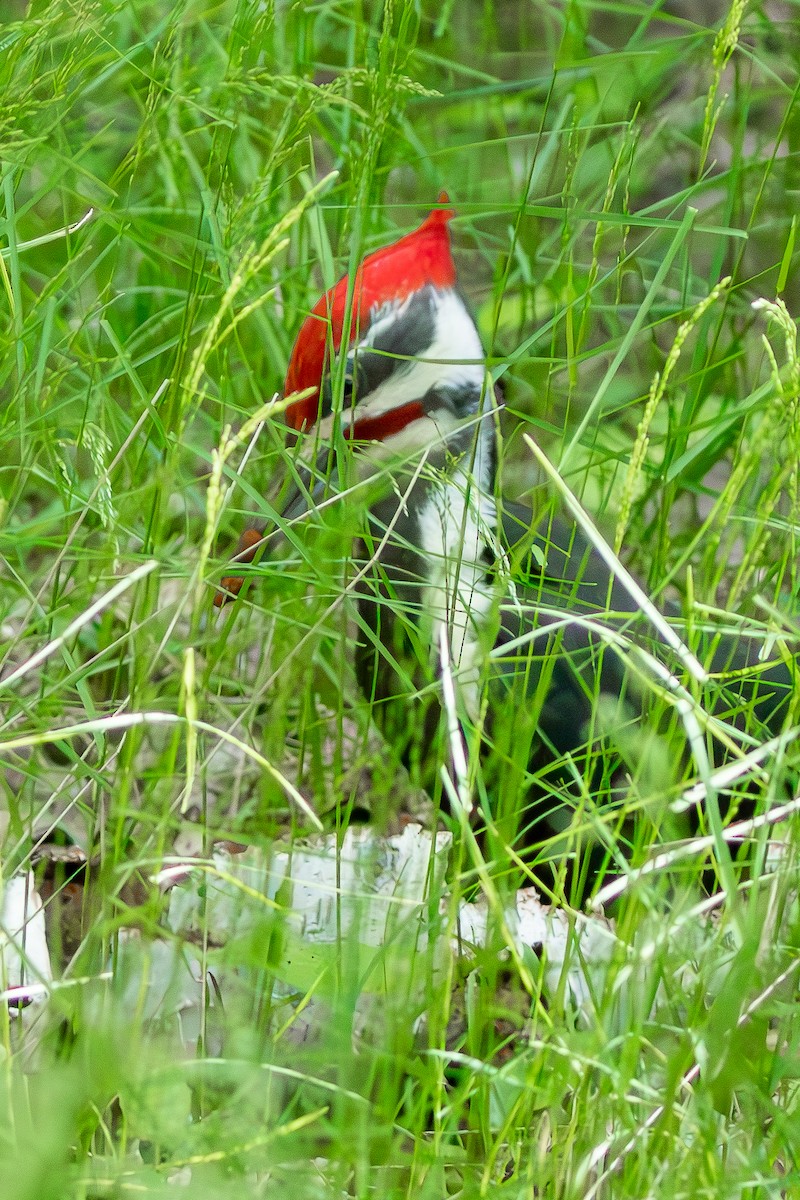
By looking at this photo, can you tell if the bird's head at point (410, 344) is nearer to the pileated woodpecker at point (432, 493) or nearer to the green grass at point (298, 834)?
the pileated woodpecker at point (432, 493)

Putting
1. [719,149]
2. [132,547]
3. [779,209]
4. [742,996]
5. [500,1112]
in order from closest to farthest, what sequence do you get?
1. [742,996]
2. [500,1112]
3. [132,547]
4. [779,209]
5. [719,149]

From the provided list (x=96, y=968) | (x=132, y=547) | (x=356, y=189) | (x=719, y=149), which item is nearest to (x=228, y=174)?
(x=356, y=189)

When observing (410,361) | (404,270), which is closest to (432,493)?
(410,361)

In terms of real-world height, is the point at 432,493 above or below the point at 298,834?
above

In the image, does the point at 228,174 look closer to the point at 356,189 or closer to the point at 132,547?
the point at 356,189

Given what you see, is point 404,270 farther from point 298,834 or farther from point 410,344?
point 298,834

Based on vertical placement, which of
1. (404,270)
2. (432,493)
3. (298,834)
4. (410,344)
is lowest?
(298,834)

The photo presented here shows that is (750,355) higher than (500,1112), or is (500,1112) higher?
(750,355)

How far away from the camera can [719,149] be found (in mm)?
2705

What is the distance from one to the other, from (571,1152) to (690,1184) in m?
0.13

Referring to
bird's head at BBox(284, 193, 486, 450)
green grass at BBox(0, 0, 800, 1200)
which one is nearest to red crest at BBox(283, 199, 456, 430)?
bird's head at BBox(284, 193, 486, 450)

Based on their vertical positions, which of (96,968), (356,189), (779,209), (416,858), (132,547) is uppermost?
(356,189)

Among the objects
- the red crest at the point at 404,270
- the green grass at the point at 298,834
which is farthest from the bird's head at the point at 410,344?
the green grass at the point at 298,834

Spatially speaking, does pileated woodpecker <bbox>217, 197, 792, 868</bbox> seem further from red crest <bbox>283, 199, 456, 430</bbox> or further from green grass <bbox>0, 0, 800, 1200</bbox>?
green grass <bbox>0, 0, 800, 1200</bbox>
